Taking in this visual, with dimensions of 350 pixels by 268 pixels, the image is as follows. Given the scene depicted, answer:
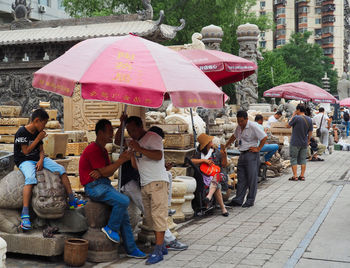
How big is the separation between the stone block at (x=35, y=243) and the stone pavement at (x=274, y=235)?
0.15m

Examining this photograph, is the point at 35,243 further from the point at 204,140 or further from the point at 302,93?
the point at 302,93

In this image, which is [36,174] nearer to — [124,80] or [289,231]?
[124,80]

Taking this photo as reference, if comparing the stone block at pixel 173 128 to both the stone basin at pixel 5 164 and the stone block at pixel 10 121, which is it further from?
the stone block at pixel 10 121

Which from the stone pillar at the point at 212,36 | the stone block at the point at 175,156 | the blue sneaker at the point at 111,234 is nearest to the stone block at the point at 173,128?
the stone block at the point at 175,156

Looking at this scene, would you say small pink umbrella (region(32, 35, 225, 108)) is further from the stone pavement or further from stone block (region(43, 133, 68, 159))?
stone block (region(43, 133, 68, 159))

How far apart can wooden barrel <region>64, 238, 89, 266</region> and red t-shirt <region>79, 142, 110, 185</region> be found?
727 millimetres

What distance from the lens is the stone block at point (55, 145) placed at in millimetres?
8477

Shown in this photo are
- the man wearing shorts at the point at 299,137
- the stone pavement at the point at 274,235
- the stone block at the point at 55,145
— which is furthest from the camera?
the man wearing shorts at the point at 299,137

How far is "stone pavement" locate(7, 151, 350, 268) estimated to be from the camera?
590 centimetres

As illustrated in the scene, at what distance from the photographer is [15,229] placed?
235 inches

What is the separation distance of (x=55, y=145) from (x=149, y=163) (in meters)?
3.17

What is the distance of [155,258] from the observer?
580cm

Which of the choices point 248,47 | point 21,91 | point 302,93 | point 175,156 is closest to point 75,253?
point 175,156

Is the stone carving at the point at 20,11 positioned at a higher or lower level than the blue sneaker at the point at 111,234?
higher
